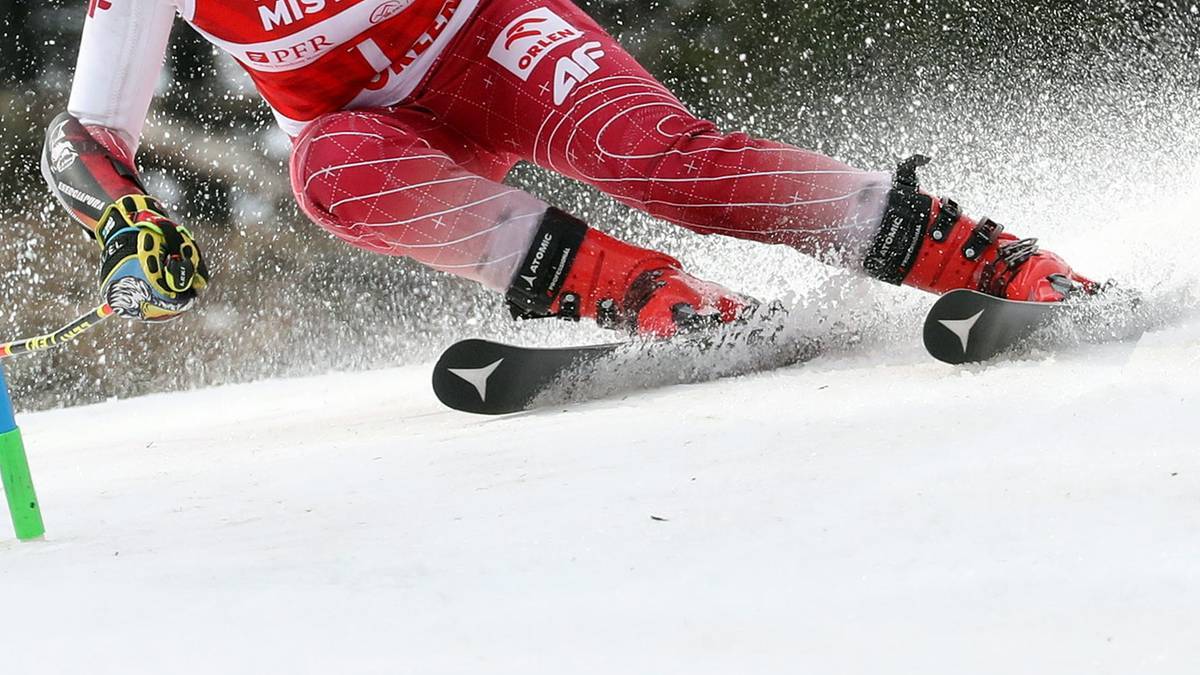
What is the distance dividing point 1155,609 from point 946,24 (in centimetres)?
418

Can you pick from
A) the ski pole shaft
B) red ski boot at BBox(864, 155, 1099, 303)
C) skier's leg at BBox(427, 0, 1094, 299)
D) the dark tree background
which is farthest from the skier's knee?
the dark tree background

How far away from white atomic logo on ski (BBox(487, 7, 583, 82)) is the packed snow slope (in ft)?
1.70

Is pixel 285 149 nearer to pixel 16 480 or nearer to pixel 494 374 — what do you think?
pixel 494 374

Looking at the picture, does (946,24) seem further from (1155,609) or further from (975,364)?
(1155,609)

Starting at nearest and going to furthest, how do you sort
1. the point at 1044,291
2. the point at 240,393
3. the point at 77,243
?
1. the point at 1044,291
2. the point at 240,393
3. the point at 77,243

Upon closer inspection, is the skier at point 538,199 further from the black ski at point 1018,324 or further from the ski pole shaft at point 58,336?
the ski pole shaft at point 58,336

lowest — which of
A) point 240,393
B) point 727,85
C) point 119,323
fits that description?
point 119,323

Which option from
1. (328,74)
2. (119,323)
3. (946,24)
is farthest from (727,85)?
(328,74)

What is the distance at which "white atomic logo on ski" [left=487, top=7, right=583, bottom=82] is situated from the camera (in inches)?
56.0

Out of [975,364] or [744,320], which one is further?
[744,320]

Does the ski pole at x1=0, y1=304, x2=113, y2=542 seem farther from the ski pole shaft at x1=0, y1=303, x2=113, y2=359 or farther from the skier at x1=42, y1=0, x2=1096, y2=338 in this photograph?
the skier at x1=42, y1=0, x2=1096, y2=338

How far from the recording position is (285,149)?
4789 mm

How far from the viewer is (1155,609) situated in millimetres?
490

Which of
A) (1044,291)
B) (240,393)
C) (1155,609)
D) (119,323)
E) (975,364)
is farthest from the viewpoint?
(119,323)
